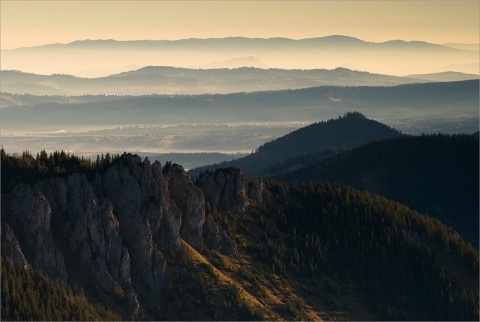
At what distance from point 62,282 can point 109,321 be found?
1196 centimetres

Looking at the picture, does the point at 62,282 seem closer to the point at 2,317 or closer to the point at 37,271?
the point at 37,271

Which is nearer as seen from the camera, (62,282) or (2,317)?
(2,317)

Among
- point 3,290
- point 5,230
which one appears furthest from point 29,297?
point 5,230

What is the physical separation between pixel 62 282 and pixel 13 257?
7483mm

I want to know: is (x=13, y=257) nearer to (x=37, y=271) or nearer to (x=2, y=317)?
(x=37, y=271)

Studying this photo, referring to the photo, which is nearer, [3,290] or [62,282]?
[3,290]

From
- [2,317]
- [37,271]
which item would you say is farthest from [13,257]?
[2,317]

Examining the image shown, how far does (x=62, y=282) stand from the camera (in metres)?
200

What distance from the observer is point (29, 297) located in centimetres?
18700

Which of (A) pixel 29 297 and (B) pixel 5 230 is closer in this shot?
(A) pixel 29 297

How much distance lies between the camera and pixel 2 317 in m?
182

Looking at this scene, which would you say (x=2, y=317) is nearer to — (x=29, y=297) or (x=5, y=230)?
(x=29, y=297)

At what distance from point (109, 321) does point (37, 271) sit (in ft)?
41.8

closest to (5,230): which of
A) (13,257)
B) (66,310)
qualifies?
(13,257)
